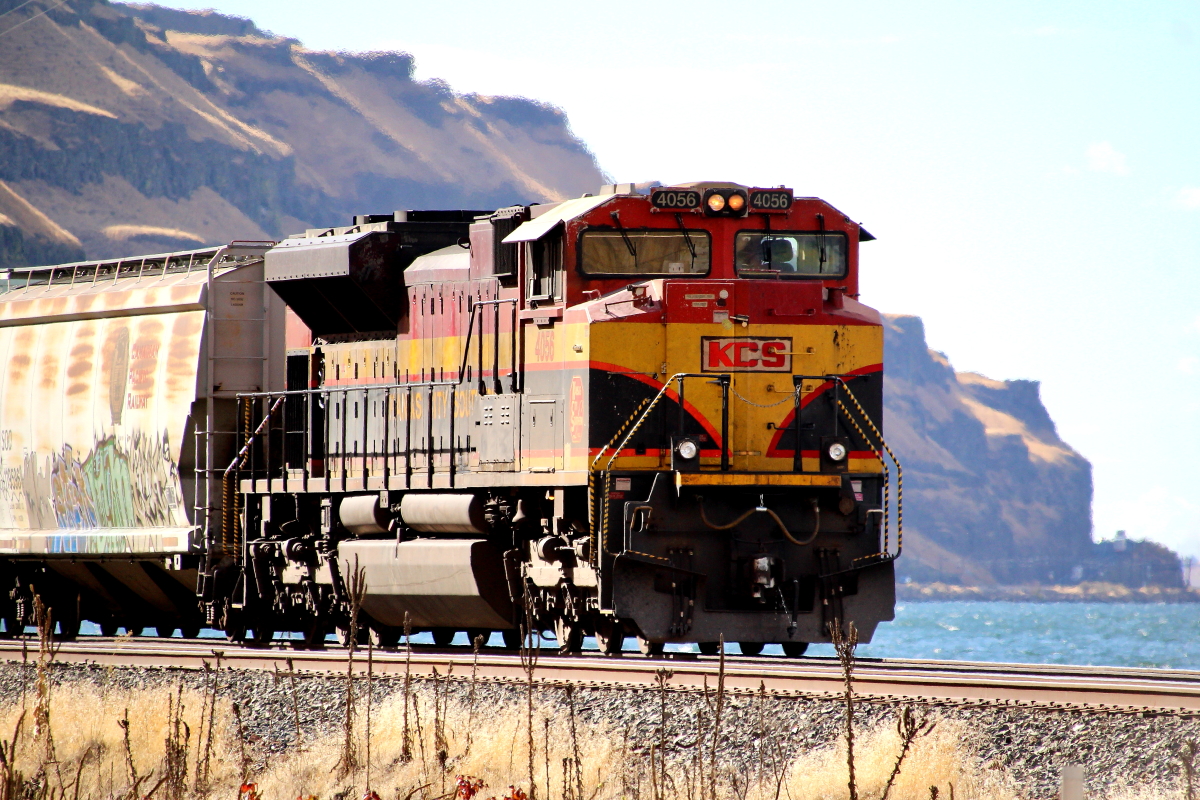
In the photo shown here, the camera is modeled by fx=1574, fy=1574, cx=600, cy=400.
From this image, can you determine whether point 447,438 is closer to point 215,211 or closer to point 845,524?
point 845,524

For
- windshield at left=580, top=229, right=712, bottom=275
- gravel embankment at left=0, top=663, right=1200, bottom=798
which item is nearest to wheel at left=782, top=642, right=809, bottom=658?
windshield at left=580, top=229, right=712, bottom=275

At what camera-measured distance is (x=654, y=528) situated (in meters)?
12.6

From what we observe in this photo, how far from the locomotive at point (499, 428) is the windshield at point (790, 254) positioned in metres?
0.02

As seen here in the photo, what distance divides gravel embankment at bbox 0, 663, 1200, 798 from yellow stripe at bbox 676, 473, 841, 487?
271cm

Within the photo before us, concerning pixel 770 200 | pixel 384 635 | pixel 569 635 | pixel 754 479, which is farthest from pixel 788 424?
pixel 384 635

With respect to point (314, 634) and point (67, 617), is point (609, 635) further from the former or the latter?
point (67, 617)

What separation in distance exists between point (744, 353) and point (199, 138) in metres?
144

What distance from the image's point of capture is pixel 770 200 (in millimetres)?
13477

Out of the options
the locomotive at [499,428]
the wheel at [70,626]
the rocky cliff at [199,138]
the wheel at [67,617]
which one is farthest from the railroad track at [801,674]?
the rocky cliff at [199,138]

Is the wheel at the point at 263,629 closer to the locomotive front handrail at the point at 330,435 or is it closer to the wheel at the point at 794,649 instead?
the locomotive front handrail at the point at 330,435

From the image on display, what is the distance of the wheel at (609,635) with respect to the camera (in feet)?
42.7

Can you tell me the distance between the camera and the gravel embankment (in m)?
8.10

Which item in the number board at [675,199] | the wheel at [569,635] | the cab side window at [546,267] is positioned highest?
the number board at [675,199]

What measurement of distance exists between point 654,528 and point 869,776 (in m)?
4.43
